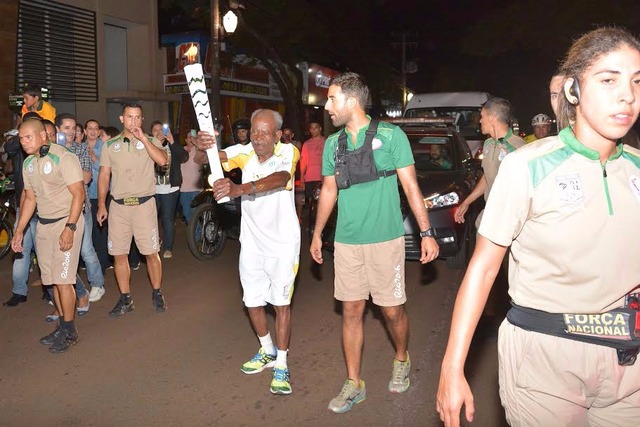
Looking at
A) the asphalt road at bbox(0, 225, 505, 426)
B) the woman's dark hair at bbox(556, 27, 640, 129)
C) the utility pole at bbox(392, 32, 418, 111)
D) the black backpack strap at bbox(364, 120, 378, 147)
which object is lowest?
the asphalt road at bbox(0, 225, 505, 426)

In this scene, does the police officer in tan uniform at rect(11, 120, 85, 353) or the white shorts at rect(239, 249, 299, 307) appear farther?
the police officer in tan uniform at rect(11, 120, 85, 353)

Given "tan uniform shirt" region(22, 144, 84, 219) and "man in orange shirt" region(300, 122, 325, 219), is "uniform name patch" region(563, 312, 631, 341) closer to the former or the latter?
"tan uniform shirt" region(22, 144, 84, 219)

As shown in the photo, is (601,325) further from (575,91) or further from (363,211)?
(363,211)

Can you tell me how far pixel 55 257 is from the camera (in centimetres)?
570

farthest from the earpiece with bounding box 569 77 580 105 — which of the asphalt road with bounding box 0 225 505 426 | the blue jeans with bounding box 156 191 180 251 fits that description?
the blue jeans with bounding box 156 191 180 251

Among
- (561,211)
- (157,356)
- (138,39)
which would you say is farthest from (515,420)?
(138,39)

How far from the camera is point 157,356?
18.6 ft

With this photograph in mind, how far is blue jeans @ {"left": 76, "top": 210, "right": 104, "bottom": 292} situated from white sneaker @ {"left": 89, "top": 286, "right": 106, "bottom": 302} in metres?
0.04

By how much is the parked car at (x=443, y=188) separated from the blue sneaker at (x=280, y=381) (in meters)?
3.45

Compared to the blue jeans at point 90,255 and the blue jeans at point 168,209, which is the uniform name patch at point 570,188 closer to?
the blue jeans at point 90,255

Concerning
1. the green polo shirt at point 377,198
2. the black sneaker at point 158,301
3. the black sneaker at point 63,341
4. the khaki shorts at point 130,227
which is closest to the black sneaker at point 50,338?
the black sneaker at point 63,341

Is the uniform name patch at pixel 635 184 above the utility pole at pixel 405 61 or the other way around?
the other way around

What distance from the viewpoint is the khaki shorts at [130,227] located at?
665 cm

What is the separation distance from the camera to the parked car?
8109mm
